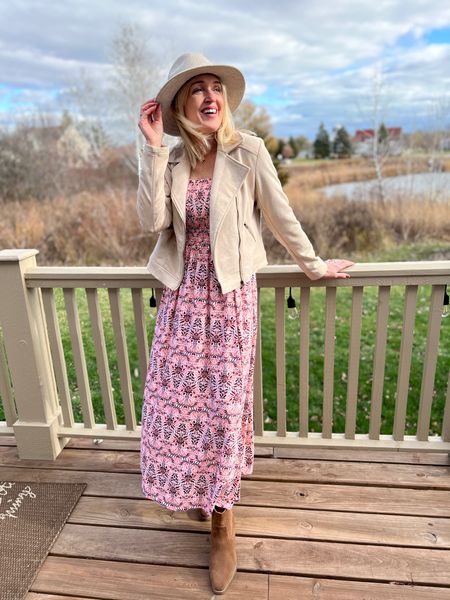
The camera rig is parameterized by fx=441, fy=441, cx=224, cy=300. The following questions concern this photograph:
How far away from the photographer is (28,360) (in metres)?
2.00

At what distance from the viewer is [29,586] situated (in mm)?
1470

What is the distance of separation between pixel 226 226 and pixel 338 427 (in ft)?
6.34

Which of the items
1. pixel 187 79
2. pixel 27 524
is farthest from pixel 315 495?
pixel 187 79

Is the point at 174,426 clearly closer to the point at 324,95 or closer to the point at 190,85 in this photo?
the point at 190,85

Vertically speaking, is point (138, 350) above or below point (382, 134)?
below

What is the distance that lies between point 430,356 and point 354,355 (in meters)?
0.31

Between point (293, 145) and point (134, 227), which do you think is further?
point (293, 145)

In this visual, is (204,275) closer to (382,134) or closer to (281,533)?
(281,533)

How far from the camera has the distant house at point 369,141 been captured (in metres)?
8.98

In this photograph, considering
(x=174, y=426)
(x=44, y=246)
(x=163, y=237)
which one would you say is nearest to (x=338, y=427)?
(x=174, y=426)

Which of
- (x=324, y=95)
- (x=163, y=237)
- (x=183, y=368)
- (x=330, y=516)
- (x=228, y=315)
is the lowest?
(x=330, y=516)

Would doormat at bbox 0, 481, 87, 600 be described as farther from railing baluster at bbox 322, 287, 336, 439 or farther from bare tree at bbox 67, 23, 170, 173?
bare tree at bbox 67, 23, 170, 173

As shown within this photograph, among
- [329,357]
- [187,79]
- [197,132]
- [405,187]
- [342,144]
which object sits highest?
[342,144]

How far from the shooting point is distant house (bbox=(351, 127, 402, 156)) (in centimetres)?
898
